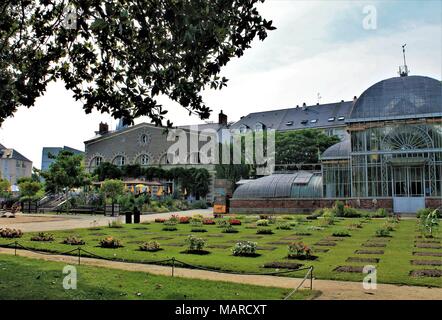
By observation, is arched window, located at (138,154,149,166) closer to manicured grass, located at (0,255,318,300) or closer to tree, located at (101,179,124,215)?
tree, located at (101,179,124,215)

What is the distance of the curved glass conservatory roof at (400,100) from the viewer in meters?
40.2

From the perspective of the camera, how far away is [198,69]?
26.8 ft

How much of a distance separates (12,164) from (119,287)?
96.6 metres

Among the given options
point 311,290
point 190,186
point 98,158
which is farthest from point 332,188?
point 98,158

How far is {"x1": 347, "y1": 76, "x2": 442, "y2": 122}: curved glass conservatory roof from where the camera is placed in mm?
40156

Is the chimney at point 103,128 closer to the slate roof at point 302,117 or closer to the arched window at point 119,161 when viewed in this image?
the arched window at point 119,161

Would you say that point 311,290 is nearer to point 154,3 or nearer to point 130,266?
point 130,266

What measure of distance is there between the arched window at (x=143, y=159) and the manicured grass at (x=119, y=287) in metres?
60.7

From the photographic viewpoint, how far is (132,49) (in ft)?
31.6

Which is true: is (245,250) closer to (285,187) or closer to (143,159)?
(285,187)

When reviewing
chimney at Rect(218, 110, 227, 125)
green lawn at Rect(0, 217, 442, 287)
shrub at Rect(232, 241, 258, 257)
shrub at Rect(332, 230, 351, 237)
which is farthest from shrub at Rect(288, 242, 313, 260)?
chimney at Rect(218, 110, 227, 125)

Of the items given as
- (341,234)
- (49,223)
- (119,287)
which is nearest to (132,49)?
(119,287)

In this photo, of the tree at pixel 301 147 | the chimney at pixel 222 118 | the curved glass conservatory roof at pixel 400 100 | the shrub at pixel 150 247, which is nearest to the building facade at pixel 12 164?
the chimney at pixel 222 118
